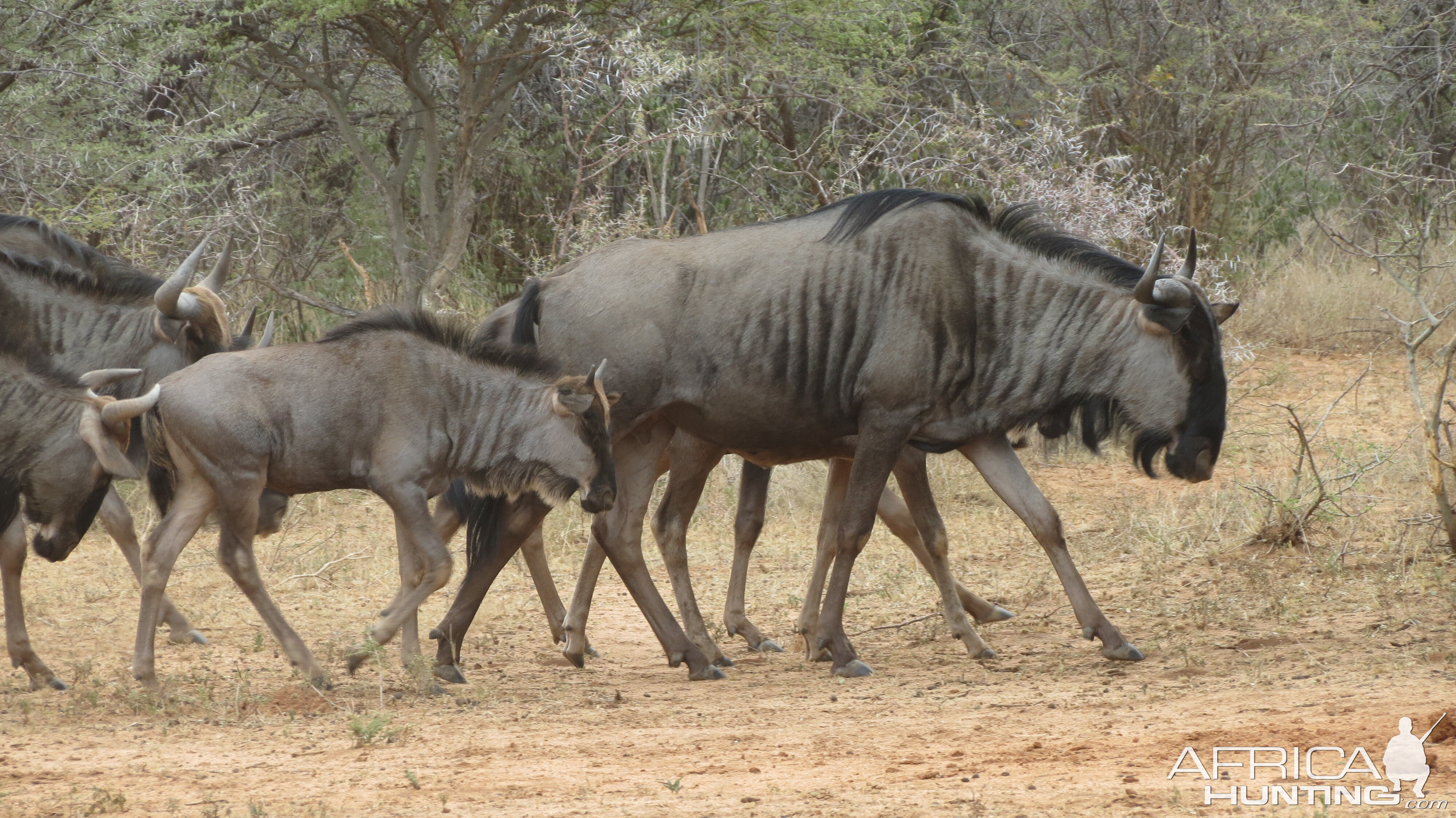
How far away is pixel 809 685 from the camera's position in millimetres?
6262

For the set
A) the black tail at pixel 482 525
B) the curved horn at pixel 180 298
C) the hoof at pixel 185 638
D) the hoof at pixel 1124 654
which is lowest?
the hoof at pixel 185 638

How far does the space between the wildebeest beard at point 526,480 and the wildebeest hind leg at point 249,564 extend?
0.94 m

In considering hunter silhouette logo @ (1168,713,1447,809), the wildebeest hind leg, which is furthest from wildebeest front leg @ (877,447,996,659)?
the wildebeest hind leg

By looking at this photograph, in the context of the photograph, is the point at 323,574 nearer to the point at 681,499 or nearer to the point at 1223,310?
the point at 681,499

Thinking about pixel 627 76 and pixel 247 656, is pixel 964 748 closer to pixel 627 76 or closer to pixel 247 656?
pixel 247 656

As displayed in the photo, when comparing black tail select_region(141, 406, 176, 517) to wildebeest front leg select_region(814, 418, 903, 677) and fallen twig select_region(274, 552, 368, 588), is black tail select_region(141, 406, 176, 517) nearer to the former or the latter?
fallen twig select_region(274, 552, 368, 588)

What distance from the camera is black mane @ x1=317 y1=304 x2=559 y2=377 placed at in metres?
6.30

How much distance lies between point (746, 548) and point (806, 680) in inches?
51.5

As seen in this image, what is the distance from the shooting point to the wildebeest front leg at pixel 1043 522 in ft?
20.6

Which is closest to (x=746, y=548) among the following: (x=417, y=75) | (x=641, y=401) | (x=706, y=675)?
(x=706, y=675)

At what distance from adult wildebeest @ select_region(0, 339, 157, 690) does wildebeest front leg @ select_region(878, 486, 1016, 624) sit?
11.5 feet

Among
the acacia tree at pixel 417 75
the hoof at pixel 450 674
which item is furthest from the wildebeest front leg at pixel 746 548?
the acacia tree at pixel 417 75

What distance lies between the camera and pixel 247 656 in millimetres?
6965

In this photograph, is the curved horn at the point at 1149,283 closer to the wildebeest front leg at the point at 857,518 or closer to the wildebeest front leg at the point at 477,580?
the wildebeest front leg at the point at 857,518
